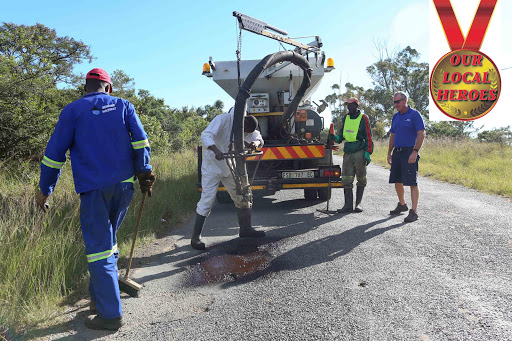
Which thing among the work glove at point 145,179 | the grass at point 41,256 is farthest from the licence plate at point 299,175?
the work glove at point 145,179

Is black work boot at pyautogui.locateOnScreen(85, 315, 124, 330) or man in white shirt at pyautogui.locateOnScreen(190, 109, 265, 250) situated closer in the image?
black work boot at pyautogui.locateOnScreen(85, 315, 124, 330)

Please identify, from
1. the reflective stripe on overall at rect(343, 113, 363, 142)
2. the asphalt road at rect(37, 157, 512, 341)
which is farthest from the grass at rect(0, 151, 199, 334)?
the reflective stripe on overall at rect(343, 113, 363, 142)

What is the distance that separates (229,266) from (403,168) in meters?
3.19

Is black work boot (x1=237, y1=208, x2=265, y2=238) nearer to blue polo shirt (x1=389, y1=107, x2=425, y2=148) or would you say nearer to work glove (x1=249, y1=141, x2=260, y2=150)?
work glove (x1=249, y1=141, x2=260, y2=150)

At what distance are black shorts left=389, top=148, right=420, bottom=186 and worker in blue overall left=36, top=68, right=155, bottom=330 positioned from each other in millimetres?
4122

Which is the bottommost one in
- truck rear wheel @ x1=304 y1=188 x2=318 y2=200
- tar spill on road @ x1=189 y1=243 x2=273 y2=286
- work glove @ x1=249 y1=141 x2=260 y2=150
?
tar spill on road @ x1=189 y1=243 x2=273 y2=286

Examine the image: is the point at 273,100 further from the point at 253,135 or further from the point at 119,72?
the point at 119,72

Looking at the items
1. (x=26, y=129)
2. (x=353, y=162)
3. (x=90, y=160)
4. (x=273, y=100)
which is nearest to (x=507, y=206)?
(x=353, y=162)

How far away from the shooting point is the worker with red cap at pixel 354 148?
19.8 feet

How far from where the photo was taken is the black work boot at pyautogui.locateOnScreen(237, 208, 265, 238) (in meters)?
4.52

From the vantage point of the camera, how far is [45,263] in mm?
2947

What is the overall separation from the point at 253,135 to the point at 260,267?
1731 mm

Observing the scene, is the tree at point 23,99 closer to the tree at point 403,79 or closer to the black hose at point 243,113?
the black hose at point 243,113

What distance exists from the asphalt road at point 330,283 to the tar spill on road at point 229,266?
1 cm
